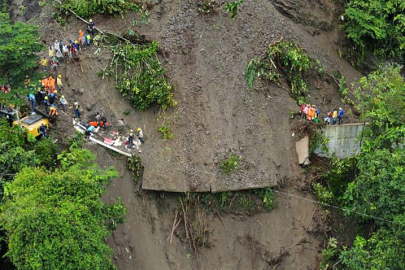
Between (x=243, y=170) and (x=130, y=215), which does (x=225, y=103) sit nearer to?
(x=243, y=170)

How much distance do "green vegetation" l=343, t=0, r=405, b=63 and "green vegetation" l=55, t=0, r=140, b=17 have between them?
460 inches

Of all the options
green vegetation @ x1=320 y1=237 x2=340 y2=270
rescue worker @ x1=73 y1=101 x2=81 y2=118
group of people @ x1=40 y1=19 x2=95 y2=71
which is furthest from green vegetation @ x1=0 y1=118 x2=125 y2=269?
green vegetation @ x1=320 y1=237 x2=340 y2=270

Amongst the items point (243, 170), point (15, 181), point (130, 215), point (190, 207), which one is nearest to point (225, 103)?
point (243, 170)

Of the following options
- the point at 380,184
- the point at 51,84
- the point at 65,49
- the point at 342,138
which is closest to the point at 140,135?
the point at 51,84

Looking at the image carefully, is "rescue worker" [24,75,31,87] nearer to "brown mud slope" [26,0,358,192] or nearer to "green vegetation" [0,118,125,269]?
"brown mud slope" [26,0,358,192]

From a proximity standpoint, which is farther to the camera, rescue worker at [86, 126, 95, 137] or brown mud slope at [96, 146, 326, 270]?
rescue worker at [86, 126, 95, 137]

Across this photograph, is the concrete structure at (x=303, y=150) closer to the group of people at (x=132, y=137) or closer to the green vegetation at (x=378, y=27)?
the group of people at (x=132, y=137)

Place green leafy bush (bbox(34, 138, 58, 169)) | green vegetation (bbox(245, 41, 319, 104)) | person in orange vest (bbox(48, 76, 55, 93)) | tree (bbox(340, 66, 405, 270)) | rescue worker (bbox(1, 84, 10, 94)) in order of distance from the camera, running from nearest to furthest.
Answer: tree (bbox(340, 66, 405, 270)), green leafy bush (bbox(34, 138, 58, 169)), rescue worker (bbox(1, 84, 10, 94)), person in orange vest (bbox(48, 76, 55, 93)), green vegetation (bbox(245, 41, 319, 104))

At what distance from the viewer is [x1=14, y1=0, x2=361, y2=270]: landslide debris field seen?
23547 millimetres

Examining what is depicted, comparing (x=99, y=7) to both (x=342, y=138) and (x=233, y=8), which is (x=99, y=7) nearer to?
(x=233, y=8)

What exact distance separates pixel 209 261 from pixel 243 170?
4305 mm

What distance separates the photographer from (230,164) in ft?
78.3

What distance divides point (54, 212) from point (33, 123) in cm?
707

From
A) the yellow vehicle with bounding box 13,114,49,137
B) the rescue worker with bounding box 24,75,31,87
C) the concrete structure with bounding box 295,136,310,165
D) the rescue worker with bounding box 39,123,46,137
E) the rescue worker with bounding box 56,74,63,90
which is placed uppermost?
the rescue worker with bounding box 24,75,31,87
